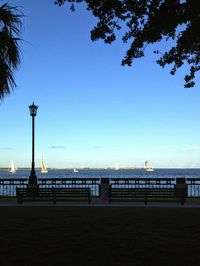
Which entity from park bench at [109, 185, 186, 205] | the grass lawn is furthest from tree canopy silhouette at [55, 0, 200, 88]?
park bench at [109, 185, 186, 205]

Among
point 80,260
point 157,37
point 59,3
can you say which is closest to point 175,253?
point 80,260

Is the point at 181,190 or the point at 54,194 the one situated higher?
the point at 181,190

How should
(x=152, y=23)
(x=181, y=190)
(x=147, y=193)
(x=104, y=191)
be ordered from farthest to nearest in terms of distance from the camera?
(x=104, y=191) < (x=147, y=193) < (x=181, y=190) < (x=152, y=23)

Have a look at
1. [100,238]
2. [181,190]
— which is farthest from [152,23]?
[181,190]

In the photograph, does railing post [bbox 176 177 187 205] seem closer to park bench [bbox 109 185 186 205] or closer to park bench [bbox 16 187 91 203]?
park bench [bbox 109 185 186 205]

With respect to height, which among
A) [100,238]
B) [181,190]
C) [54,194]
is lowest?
[100,238]

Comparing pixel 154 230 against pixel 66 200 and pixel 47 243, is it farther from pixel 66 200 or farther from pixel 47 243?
pixel 66 200

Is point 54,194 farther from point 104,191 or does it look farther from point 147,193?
point 147,193


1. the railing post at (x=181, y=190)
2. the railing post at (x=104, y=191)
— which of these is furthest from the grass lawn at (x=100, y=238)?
the railing post at (x=104, y=191)

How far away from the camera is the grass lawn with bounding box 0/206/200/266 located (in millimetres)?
8453

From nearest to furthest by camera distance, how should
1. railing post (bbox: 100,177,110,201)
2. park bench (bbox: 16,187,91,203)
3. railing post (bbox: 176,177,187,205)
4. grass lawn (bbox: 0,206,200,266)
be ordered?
grass lawn (bbox: 0,206,200,266) < railing post (bbox: 176,177,187,205) < park bench (bbox: 16,187,91,203) < railing post (bbox: 100,177,110,201)

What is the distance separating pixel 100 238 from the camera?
10.5m

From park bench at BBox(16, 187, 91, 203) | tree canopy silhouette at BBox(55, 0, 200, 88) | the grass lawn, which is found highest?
tree canopy silhouette at BBox(55, 0, 200, 88)

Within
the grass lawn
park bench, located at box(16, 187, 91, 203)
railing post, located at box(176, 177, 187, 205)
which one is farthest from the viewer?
park bench, located at box(16, 187, 91, 203)
